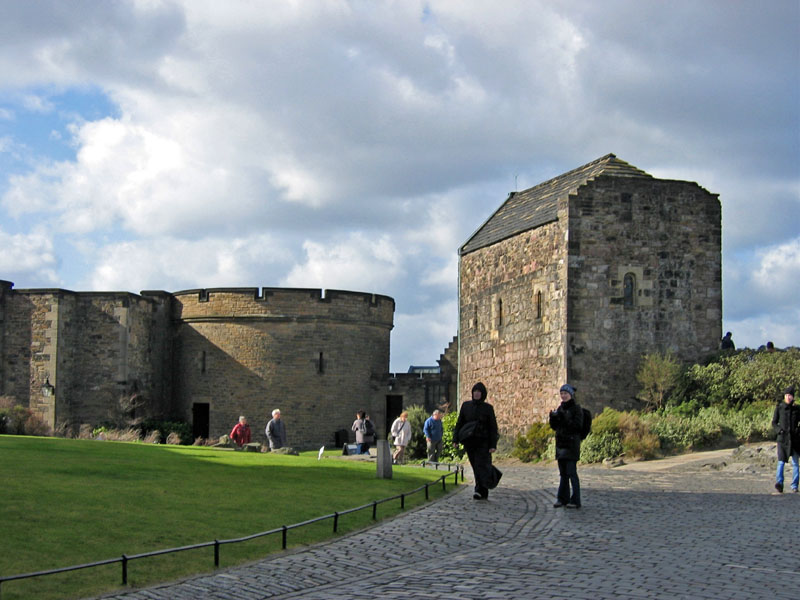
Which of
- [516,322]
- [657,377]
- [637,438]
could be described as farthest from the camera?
[516,322]

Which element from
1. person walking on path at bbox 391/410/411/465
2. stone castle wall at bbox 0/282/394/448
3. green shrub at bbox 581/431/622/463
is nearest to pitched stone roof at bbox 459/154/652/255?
green shrub at bbox 581/431/622/463

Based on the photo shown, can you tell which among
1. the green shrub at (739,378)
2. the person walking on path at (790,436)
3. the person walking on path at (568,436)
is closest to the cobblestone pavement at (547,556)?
the person walking on path at (568,436)

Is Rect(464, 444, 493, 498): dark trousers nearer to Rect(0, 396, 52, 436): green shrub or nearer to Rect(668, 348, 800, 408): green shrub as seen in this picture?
Rect(668, 348, 800, 408): green shrub

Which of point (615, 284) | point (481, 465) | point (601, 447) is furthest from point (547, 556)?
point (615, 284)

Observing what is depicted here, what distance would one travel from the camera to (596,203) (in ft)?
91.0

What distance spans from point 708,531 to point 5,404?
28.5 m

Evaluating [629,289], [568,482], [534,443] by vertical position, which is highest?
[629,289]

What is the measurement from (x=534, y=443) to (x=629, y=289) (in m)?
4.94

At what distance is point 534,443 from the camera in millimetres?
27844

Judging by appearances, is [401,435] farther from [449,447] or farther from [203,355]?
[203,355]

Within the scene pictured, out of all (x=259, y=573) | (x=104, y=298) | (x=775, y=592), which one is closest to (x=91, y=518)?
(x=259, y=573)

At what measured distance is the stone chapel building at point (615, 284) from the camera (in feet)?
90.1

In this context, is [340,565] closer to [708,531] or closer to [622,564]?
[622,564]

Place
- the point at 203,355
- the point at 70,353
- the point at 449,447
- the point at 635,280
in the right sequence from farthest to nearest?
the point at 203,355, the point at 70,353, the point at 449,447, the point at 635,280
